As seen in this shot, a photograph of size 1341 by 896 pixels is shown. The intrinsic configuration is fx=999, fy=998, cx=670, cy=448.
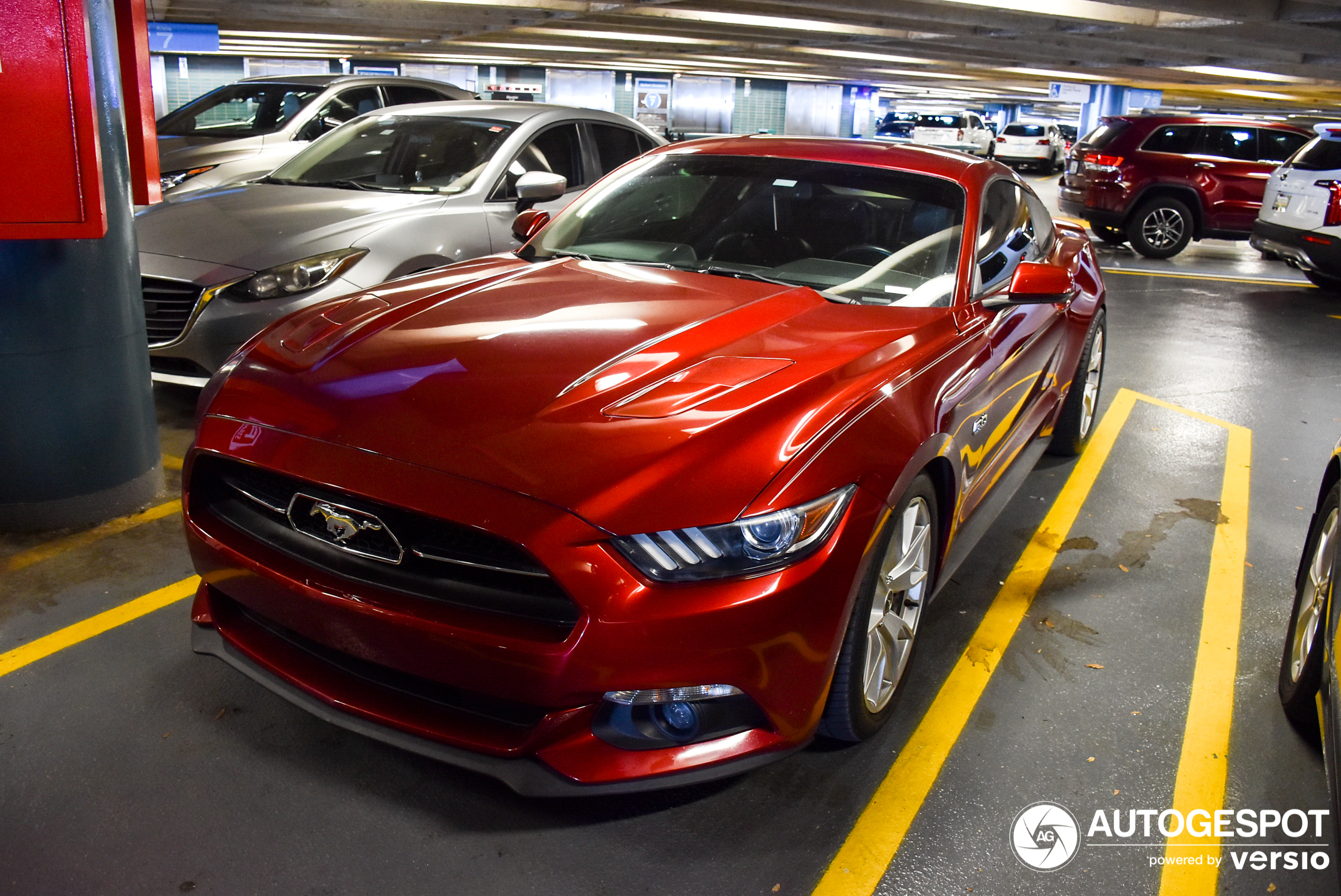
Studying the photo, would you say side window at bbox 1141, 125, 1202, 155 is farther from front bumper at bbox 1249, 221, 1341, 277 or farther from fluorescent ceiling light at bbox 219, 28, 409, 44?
fluorescent ceiling light at bbox 219, 28, 409, 44

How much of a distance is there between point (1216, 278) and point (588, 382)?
34.6 ft

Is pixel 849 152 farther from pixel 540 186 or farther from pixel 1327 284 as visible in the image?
pixel 1327 284

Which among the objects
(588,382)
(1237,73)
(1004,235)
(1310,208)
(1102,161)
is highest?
(1237,73)

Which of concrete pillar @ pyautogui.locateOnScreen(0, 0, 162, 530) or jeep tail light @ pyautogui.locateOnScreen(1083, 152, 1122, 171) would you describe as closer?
concrete pillar @ pyautogui.locateOnScreen(0, 0, 162, 530)

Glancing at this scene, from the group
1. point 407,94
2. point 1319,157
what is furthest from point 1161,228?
point 407,94

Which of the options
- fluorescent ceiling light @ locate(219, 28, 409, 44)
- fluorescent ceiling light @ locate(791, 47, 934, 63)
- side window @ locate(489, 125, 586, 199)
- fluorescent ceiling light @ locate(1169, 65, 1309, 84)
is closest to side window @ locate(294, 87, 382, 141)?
side window @ locate(489, 125, 586, 199)

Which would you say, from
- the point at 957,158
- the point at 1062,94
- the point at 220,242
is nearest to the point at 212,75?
the point at 1062,94

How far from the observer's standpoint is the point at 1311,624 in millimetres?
2549

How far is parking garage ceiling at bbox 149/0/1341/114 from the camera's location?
49.5 ft

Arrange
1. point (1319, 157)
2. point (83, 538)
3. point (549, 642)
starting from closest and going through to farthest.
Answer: point (549, 642)
point (83, 538)
point (1319, 157)

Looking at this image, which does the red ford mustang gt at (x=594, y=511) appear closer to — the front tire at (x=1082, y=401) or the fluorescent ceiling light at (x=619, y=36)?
the front tire at (x=1082, y=401)

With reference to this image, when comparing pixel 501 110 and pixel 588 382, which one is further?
pixel 501 110

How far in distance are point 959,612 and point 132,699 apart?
249 cm

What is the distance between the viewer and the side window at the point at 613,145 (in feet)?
20.2
